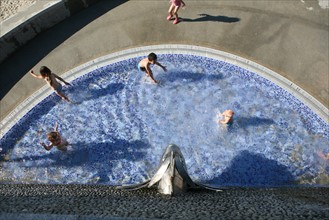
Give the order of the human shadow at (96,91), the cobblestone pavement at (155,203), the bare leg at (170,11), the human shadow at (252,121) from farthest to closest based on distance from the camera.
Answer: the bare leg at (170,11) → the human shadow at (96,91) → the human shadow at (252,121) → the cobblestone pavement at (155,203)

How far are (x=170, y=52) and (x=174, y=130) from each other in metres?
2.72

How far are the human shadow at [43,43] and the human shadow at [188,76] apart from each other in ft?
10.9

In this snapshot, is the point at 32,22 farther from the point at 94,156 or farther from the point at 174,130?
the point at 174,130

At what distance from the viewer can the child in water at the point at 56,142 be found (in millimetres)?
9383

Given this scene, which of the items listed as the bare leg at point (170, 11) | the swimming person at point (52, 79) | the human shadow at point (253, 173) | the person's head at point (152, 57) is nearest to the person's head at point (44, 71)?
the swimming person at point (52, 79)

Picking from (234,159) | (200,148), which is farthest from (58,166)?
→ (234,159)

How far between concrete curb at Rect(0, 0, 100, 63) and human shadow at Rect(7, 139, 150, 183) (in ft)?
12.3

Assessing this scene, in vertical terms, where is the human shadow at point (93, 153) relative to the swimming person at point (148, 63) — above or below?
below

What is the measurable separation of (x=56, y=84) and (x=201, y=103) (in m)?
4.29

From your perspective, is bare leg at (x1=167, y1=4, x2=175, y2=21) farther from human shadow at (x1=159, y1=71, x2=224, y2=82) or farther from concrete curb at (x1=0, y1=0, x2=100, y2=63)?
concrete curb at (x1=0, y1=0, x2=100, y2=63)

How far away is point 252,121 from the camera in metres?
10.3

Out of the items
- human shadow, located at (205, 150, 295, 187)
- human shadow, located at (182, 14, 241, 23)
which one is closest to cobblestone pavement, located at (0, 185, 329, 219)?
human shadow, located at (205, 150, 295, 187)

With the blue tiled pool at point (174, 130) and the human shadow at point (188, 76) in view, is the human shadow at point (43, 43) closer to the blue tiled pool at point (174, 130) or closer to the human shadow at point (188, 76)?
the blue tiled pool at point (174, 130)

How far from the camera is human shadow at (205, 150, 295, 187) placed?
9.52 m
